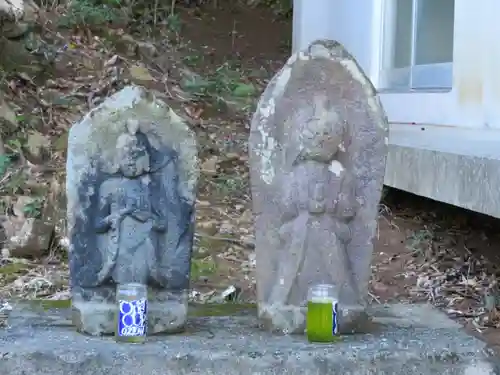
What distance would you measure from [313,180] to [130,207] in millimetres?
526

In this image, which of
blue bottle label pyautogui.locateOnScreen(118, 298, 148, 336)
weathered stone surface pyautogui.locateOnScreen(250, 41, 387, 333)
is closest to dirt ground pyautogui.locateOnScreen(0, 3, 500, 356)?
weathered stone surface pyautogui.locateOnScreen(250, 41, 387, 333)

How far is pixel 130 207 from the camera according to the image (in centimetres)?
239

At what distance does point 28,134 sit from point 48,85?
0.83 metres

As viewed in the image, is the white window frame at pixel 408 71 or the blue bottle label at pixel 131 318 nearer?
the blue bottle label at pixel 131 318

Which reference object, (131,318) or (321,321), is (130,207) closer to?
(131,318)

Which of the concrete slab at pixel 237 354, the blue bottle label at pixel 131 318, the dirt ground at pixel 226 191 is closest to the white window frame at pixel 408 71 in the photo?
the dirt ground at pixel 226 191

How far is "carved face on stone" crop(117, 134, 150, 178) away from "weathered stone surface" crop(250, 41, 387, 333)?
1.03ft

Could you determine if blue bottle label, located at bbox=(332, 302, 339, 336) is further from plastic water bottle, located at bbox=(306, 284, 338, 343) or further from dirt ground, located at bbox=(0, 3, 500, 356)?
dirt ground, located at bbox=(0, 3, 500, 356)

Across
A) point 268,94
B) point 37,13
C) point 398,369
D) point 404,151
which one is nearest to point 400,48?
point 404,151

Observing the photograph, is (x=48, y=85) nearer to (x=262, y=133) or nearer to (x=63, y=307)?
(x=63, y=307)

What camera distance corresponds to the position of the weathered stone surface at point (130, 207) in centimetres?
238

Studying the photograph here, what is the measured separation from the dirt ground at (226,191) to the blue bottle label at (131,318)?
1233 mm

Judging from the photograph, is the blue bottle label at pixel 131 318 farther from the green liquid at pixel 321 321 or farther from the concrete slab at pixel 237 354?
Answer: the green liquid at pixel 321 321

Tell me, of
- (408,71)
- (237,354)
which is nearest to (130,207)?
(237,354)
